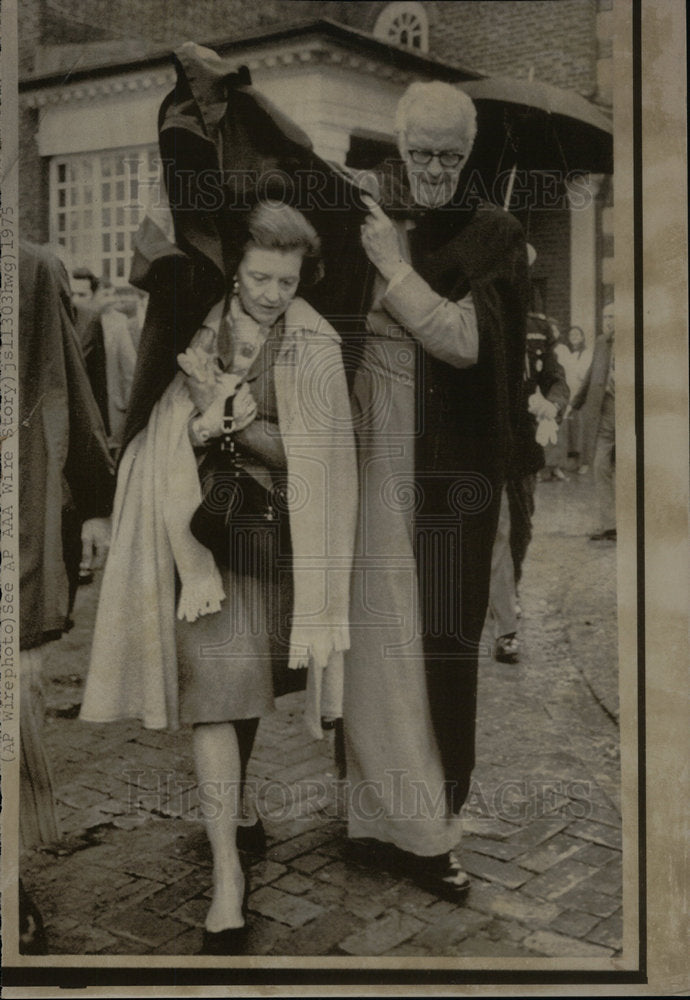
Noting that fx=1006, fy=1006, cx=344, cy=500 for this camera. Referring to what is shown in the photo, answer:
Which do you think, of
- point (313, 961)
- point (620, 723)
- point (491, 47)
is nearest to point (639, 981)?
point (620, 723)

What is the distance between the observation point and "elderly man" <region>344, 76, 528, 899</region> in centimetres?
418

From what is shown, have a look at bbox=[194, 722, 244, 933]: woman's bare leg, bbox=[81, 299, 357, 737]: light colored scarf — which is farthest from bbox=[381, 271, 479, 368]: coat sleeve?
bbox=[194, 722, 244, 933]: woman's bare leg

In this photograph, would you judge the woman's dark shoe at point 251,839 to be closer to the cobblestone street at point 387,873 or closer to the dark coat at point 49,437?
the cobblestone street at point 387,873

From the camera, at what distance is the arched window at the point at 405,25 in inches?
169

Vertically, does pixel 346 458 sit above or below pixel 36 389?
below

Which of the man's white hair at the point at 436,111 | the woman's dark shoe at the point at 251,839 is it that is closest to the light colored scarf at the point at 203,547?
the woman's dark shoe at the point at 251,839

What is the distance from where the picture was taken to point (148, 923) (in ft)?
13.5

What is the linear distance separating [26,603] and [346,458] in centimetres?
149

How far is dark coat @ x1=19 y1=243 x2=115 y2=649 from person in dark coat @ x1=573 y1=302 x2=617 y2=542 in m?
2.05

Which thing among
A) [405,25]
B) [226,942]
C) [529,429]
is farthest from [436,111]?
[226,942]

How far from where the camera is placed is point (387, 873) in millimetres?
4148

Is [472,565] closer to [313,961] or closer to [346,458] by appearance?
[346,458]


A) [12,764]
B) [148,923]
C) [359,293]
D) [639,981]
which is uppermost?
[359,293]

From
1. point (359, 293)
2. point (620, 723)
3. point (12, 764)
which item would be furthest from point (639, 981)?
point (359, 293)
